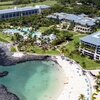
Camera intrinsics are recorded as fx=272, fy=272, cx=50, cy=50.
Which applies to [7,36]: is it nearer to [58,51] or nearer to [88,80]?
[58,51]

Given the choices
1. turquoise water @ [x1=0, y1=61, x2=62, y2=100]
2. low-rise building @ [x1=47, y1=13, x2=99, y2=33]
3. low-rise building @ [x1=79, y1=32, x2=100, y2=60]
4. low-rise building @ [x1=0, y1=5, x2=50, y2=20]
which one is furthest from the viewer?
low-rise building @ [x1=0, y1=5, x2=50, y2=20]

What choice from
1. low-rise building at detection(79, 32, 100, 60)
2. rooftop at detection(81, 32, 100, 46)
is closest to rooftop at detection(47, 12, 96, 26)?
rooftop at detection(81, 32, 100, 46)

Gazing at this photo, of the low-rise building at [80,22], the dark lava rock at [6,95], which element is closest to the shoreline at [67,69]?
the dark lava rock at [6,95]

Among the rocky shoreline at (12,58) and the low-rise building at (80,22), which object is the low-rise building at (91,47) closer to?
the rocky shoreline at (12,58)

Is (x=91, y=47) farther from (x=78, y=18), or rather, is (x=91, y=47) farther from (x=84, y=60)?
(x=78, y=18)

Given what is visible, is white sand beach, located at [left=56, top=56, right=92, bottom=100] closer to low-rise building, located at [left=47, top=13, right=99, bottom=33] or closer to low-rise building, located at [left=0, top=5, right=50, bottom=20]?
low-rise building, located at [left=47, top=13, right=99, bottom=33]

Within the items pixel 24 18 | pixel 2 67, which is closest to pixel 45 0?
pixel 24 18

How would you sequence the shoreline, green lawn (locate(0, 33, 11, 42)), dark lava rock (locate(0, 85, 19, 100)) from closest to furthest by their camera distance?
1. dark lava rock (locate(0, 85, 19, 100))
2. the shoreline
3. green lawn (locate(0, 33, 11, 42))

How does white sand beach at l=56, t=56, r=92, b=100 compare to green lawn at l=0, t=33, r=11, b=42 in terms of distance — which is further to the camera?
green lawn at l=0, t=33, r=11, b=42
